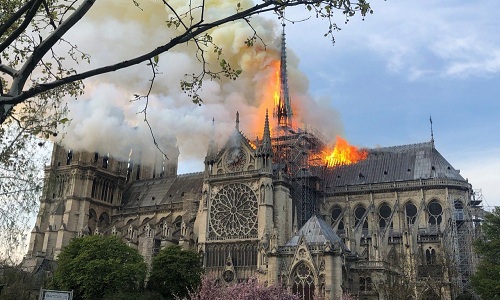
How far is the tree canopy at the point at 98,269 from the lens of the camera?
49.1 meters

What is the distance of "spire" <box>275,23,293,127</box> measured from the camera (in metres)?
76.9

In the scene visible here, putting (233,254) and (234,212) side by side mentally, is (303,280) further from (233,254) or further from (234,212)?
(234,212)

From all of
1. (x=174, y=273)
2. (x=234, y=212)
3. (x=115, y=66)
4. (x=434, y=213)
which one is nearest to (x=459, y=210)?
(x=434, y=213)

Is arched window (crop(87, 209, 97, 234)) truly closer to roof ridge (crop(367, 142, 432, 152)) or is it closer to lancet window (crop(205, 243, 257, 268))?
lancet window (crop(205, 243, 257, 268))

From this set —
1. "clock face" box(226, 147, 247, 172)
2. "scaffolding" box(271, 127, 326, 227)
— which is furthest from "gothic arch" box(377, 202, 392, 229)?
"clock face" box(226, 147, 247, 172)

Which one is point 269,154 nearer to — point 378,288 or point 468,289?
point 378,288

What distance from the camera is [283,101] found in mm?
78500

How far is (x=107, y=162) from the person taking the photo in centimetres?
8538

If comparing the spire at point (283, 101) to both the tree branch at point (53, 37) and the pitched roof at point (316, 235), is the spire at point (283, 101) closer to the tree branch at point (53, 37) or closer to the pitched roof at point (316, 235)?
the pitched roof at point (316, 235)

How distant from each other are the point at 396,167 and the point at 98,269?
123 feet

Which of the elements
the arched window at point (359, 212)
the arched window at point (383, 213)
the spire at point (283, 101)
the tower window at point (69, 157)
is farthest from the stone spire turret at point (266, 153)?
the tower window at point (69, 157)

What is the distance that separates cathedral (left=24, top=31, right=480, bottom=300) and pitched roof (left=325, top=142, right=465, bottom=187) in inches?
6.0

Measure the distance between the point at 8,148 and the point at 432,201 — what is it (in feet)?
171

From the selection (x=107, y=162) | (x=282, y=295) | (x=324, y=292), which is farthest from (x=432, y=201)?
(x=107, y=162)
